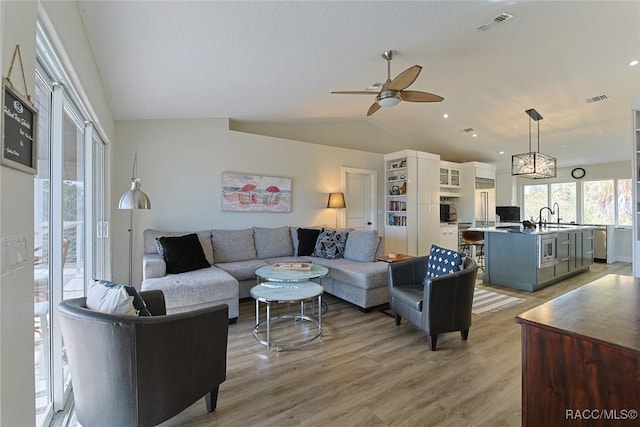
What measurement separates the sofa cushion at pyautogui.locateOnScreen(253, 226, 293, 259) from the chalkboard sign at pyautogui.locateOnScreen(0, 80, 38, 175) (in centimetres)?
363

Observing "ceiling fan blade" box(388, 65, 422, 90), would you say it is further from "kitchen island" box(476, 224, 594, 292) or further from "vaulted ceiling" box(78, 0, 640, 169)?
"kitchen island" box(476, 224, 594, 292)

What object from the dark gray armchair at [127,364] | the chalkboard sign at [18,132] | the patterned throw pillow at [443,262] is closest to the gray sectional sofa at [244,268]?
the patterned throw pillow at [443,262]

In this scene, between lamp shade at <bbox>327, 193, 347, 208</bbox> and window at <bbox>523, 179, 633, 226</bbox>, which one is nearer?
lamp shade at <bbox>327, 193, 347, 208</bbox>

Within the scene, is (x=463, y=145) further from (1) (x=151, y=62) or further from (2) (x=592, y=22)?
(1) (x=151, y=62)

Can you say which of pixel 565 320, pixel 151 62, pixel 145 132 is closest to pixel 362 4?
pixel 151 62

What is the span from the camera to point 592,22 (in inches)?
107

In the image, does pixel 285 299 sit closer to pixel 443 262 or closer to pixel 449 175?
pixel 443 262

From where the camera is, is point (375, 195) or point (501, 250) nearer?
point (501, 250)

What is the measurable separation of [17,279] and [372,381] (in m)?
2.08

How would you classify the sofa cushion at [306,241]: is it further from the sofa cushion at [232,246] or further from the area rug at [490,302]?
the area rug at [490,302]

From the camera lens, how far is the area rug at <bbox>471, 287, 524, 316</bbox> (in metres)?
3.69

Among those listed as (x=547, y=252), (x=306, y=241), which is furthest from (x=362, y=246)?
(x=547, y=252)

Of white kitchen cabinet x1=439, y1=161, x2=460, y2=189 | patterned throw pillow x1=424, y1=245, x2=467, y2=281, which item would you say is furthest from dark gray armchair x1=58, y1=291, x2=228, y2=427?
white kitchen cabinet x1=439, y1=161, x2=460, y2=189

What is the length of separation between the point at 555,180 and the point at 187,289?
367 inches
